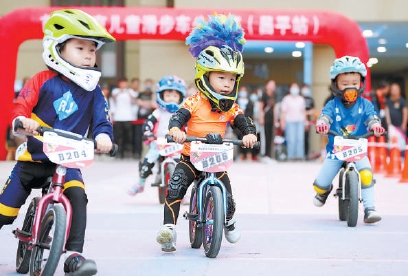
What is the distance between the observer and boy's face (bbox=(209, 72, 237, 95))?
713 centimetres

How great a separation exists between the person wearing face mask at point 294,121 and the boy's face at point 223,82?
Answer: 45.9 feet

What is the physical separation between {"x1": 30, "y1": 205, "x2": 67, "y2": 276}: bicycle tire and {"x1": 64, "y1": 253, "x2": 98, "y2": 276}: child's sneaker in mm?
124

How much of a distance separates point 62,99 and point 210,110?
185cm

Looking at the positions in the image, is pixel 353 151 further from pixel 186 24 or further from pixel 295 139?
pixel 295 139

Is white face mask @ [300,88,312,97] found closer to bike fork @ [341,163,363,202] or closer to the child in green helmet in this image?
bike fork @ [341,163,363,202]

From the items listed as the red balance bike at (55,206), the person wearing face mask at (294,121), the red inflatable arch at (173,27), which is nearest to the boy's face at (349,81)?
the red balance bike at (55,206)

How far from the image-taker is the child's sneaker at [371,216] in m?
8.98

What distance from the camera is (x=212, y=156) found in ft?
22.7

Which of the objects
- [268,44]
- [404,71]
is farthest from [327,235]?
[404,71]

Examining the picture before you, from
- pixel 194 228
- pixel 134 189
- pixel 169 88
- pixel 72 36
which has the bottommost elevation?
pixel 134 189

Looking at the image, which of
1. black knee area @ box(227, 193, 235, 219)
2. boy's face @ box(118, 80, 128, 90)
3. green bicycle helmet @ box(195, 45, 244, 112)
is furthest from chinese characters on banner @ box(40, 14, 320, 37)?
black knee area @ box(227, 193, 235, 219)

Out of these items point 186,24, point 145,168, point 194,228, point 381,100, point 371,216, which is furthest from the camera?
point 381,100

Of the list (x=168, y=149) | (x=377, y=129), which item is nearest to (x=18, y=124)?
(x=377, y=129)

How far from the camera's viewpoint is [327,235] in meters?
8.34
